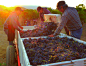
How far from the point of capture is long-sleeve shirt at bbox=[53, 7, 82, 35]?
2356 mm

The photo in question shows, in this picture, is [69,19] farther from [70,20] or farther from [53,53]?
[53,53]

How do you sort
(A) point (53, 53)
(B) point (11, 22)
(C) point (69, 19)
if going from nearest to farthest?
(A) point (53, 53), (C) point (69, 19), (B) point (11, 22)

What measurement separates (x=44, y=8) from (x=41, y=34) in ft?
8.09

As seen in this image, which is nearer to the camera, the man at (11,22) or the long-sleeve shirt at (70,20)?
the long-sleeve shirt at (70,20)

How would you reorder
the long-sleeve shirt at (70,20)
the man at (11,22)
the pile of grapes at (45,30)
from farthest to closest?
the man at (11,22) → the pile of grapes at (45,30) → the long-sleeve shirt at (70,20)

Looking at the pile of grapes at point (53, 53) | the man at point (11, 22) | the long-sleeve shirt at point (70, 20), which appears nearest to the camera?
the pile of grapes at point (53, 53)

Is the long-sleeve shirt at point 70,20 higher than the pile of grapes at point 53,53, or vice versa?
the long-sleeve shirt at point 70,20

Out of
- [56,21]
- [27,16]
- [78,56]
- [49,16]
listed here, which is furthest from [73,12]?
[27,16]

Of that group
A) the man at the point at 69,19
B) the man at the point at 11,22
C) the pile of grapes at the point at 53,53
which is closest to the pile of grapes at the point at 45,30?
the man at the point at 69,19

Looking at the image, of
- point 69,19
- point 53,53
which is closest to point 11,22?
point 69,19

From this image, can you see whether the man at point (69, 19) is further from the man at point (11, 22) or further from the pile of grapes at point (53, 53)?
the man at point (11, 22)

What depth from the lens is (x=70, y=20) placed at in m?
2.53

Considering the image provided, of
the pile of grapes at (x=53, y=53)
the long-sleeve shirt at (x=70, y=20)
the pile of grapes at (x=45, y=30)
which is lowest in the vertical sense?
the pile of grapes at (x=53, y=53)

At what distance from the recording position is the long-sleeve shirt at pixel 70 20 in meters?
2.36
